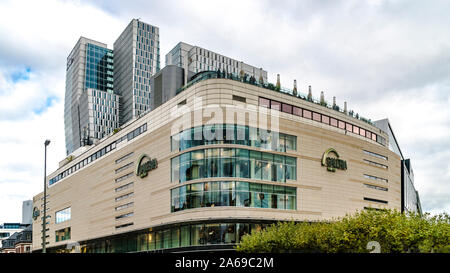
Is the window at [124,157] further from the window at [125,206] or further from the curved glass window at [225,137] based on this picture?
the curved glass window at [225,137]

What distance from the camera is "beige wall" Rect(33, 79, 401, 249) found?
65.1 m

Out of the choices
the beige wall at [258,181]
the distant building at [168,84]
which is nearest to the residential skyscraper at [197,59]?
the beige wall at [258,181]

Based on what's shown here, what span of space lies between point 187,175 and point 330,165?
24741 millimetres

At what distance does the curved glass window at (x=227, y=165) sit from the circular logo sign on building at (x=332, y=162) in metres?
9.93

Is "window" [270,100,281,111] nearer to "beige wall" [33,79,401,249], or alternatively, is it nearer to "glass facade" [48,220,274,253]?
"beige wall" [33,79,401,249]

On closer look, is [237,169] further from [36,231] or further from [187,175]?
[36,231]

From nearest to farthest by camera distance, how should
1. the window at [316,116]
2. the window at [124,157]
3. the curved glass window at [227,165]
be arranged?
the curved glass window at [227,165] < the window at [316,116] < the window at [124,157]

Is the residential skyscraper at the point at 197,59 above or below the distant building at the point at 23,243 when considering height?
above

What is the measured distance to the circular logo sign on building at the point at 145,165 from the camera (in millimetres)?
71375

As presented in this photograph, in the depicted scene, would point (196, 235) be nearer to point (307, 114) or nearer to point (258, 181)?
point (258, 181)

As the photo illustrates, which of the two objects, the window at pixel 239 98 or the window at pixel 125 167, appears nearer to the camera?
the window at pixel 239 98

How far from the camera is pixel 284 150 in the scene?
68.1 meters
